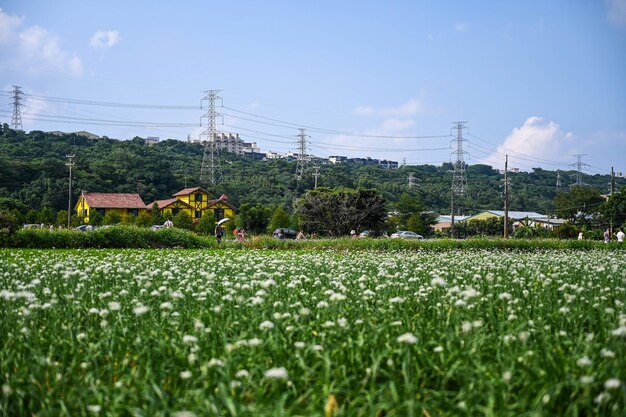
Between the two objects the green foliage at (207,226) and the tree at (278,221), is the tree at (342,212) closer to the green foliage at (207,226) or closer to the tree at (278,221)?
the tree at (278,221)

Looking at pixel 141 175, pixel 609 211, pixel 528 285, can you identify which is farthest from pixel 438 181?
pixel 528 285

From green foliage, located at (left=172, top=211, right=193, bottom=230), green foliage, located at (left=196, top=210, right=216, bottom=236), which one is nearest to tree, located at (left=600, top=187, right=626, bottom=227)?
green foliage, located at (left=196, top=210, right=216, bottom=236)

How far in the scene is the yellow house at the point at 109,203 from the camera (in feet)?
217

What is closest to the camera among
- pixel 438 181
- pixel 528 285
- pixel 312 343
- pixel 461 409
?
pixel 461 409

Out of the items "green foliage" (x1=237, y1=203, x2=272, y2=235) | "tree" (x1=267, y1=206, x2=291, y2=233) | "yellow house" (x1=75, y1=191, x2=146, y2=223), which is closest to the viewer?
"tree" (x1=267, y1=206, x2=291, y2=233)

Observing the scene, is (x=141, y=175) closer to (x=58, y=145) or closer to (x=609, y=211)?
(x=58, y=145)

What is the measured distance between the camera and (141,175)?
254 feet

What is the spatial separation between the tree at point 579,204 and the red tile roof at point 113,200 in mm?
54238

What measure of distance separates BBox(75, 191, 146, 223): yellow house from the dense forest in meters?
2.16

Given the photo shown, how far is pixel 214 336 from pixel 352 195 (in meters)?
39.0

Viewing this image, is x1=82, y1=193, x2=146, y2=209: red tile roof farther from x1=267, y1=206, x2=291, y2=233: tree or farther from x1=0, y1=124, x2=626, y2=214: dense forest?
x1=267, y1=206, x2=291, y2=233: tree

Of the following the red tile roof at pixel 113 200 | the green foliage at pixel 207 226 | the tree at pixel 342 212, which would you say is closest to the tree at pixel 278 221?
the tree at pixel 342 212

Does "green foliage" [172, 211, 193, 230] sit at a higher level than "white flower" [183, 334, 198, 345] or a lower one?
lower

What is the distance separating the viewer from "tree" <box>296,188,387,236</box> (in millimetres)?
43266
